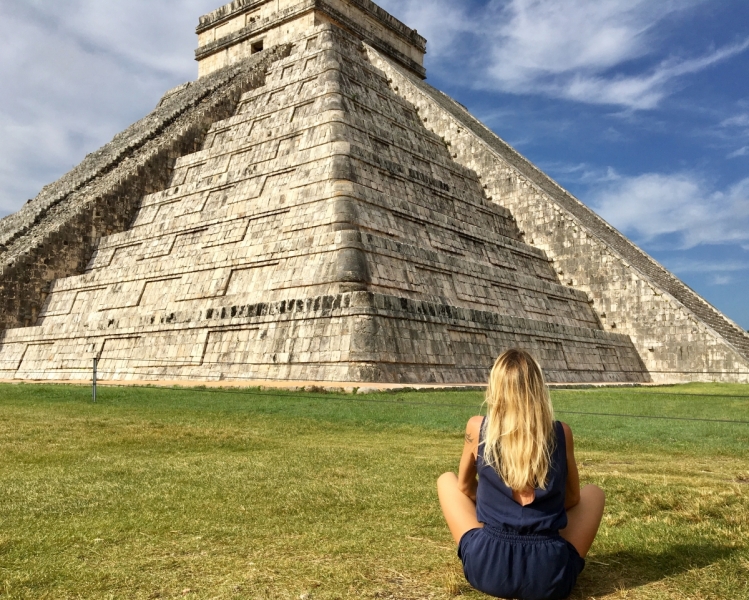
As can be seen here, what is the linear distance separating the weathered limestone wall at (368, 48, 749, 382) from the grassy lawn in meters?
11.9

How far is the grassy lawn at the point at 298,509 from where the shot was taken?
122 inches

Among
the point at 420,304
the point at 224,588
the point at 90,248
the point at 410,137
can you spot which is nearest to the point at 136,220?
the point at 90,248

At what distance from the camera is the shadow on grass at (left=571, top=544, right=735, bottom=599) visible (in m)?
3.13

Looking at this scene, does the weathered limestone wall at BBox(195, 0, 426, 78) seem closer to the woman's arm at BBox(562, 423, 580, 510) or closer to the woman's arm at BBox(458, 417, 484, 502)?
the woman's arm at BBox(458, 417, 484, 502)

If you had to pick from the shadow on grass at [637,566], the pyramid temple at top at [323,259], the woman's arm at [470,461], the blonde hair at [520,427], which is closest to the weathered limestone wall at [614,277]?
the pyramid temple at top at [323,259]

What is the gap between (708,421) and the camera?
9.19 metres

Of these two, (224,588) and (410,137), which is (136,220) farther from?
(224,588)

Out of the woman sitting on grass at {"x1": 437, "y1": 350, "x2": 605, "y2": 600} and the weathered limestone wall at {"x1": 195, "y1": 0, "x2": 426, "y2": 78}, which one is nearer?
the woman sitting on grass at {"x1": 437, "y1": 350, "x2": 605, "y2": 600}

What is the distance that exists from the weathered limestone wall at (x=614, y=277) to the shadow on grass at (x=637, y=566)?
55.0ft

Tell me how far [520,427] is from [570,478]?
430 mm

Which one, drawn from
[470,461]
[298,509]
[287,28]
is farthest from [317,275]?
[287,28]

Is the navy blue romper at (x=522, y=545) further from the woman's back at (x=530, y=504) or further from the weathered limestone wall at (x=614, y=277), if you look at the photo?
the weathered limestone wall at (x=614, y=277)

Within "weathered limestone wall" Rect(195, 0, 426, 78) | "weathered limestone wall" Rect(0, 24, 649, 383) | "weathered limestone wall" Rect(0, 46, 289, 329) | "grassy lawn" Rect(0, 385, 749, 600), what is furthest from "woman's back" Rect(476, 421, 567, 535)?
"weathered limestone wall" Rect(195, 0, 426, 78)

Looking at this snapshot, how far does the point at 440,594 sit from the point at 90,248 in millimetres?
20186
